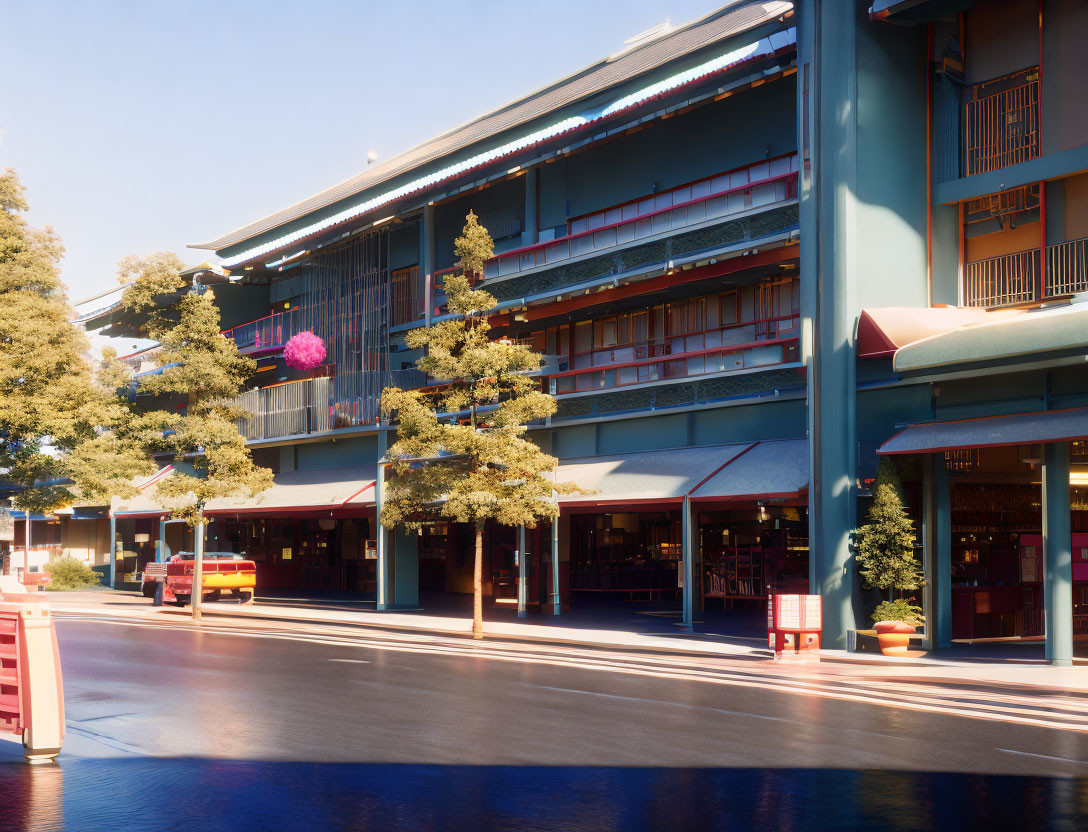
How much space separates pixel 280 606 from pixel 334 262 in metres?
11.9

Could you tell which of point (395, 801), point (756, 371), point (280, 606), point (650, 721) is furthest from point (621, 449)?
point (395, 801)

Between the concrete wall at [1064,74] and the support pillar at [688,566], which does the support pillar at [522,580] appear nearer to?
the support pillar at [688,566]

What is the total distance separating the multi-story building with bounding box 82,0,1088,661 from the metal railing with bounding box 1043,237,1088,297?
52 mm

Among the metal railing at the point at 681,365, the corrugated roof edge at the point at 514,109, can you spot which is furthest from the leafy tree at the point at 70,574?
the metal railing at the point at 681,365

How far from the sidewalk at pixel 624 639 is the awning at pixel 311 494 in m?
3.22

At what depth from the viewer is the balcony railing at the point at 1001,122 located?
76.1ft

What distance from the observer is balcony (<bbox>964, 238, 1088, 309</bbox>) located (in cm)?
2244

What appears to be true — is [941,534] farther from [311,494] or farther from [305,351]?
[305,351]

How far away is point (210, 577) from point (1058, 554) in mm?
26493

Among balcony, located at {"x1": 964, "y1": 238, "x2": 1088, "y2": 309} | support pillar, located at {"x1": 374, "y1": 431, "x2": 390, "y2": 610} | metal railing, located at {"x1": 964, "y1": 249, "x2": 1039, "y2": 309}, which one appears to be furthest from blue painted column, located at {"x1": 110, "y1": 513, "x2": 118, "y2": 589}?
balcony, located at {"x1": 964, "y1": 238, "x2": 1088, "y2": 309}

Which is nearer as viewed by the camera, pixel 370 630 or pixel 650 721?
pixel 650 721

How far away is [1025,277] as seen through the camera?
23.4 meters

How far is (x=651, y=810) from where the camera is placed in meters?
8.48

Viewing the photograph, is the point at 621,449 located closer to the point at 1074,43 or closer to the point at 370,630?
the point at 370,630
